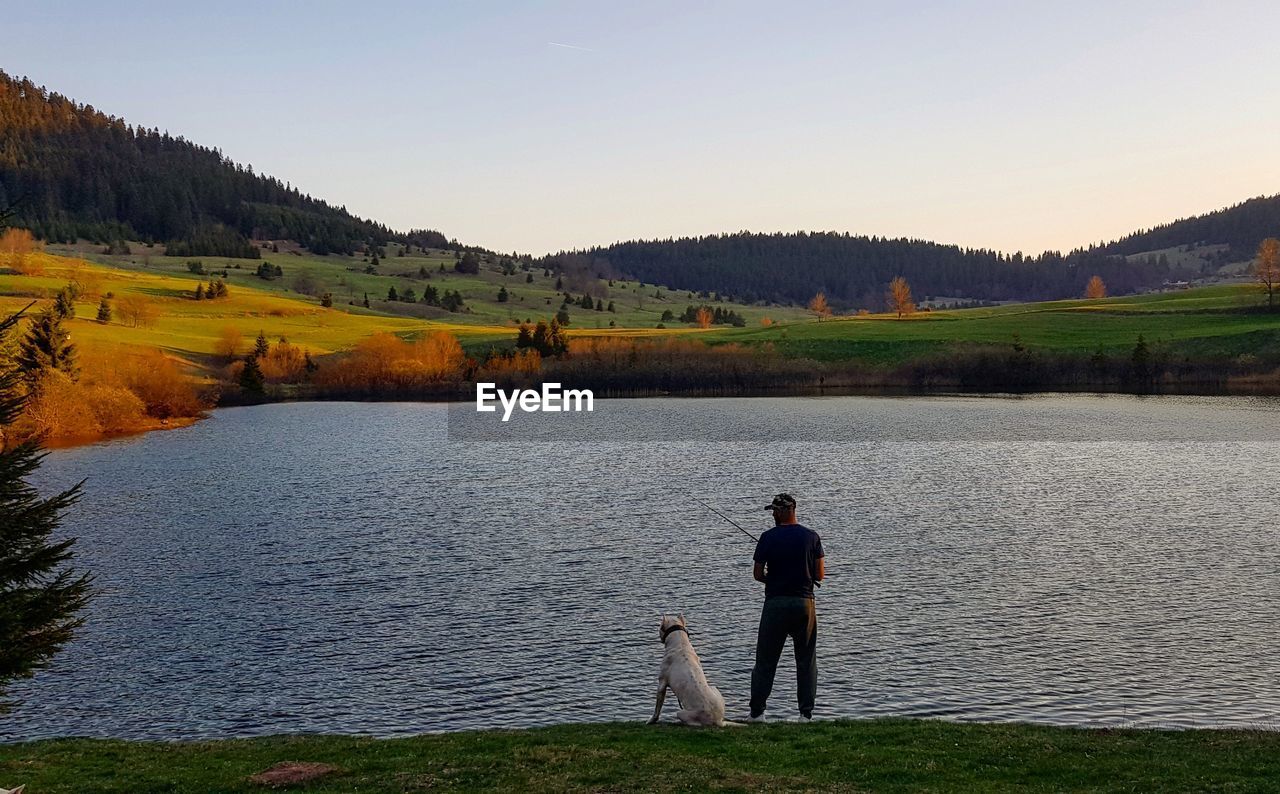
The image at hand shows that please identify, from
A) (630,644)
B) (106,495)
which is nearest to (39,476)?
(106,495)

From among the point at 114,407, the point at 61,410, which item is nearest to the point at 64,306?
the point at 114,407

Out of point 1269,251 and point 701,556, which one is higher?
point 1269,251

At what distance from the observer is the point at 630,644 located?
80.5 ft

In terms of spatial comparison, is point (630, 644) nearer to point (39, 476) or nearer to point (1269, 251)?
point (39, 476)

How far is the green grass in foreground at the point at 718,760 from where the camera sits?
13.5 meters

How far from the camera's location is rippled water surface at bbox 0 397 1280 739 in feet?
68.6

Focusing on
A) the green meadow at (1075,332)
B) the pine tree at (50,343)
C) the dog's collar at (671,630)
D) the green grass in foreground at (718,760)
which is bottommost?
the green grass in foreground at (718,760)

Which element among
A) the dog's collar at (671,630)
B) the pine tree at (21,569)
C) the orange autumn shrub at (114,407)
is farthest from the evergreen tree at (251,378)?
the dog's collar at (671,630)

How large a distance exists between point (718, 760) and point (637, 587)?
15442 millimetres

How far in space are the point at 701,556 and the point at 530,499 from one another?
50.4ft

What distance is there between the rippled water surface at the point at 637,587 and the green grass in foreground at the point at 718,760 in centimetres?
285

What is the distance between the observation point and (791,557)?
17.2 metres

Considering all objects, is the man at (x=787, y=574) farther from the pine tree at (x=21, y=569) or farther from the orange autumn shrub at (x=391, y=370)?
the orange autumn shrub at (x=391, y=370)

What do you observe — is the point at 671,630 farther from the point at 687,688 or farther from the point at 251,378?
the point at 251,378
